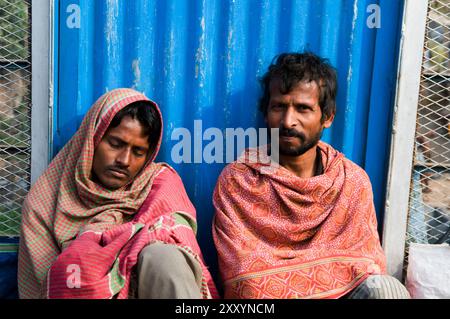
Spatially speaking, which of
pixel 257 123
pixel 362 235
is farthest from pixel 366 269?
pixel 257 123

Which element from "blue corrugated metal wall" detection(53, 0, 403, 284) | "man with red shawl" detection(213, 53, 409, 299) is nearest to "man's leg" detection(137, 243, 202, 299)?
"man with red shawl" detection(213, 53, 409, 299)

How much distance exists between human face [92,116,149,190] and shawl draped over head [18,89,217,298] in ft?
0.12

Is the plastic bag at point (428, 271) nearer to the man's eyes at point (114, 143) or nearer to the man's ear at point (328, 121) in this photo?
the man's ear at point (328, 121)

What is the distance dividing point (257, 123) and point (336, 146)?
45cm

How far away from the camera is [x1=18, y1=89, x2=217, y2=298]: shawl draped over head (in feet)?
6.84

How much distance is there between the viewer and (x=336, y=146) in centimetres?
271

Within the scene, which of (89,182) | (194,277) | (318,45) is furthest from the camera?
(318,45)

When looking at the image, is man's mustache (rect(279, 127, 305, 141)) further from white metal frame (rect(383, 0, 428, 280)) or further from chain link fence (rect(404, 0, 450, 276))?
chain link fence (rect(404, 0, 450, 276))

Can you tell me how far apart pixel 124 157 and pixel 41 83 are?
0.72 metres

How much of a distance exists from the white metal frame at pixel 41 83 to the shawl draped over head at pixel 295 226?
0.99 m

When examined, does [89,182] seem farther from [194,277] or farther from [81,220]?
[194,277]

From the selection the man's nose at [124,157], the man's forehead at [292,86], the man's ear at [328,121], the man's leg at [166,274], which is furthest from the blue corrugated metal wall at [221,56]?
the man's leg at [166,274]

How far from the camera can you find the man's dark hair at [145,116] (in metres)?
2.37
